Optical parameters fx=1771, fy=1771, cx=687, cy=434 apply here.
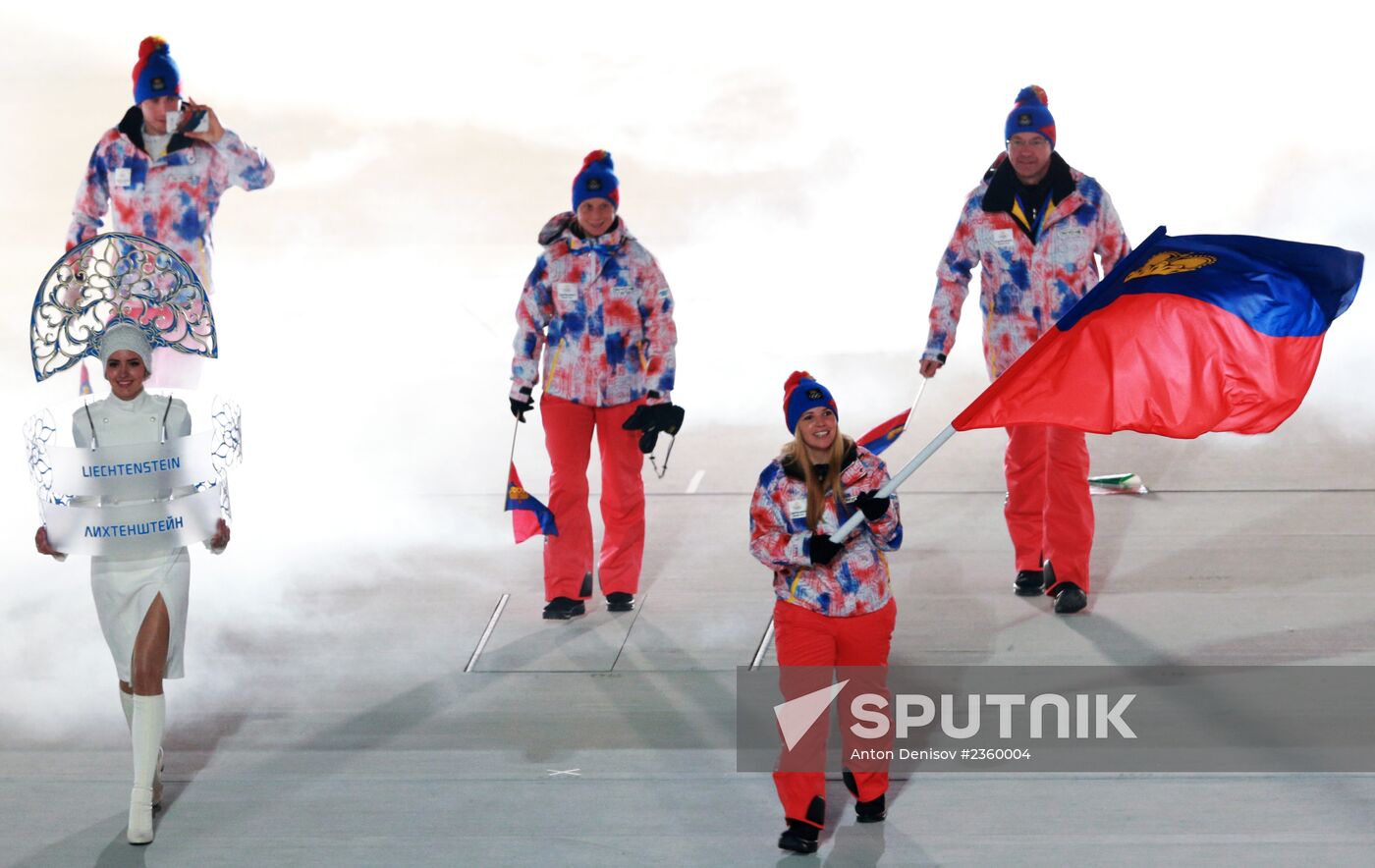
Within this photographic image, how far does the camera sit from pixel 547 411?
6965 millimetres

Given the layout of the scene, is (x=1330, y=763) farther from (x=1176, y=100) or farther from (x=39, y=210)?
(x=39, y=210)

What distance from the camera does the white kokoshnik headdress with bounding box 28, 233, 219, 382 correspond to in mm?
5410

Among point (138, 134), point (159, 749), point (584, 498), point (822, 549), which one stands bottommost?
point (159, 749)

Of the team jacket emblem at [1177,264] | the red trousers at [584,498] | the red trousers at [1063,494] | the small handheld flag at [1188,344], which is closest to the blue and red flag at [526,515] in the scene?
the red trousers at [584,498]

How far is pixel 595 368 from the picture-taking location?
6.87 metres

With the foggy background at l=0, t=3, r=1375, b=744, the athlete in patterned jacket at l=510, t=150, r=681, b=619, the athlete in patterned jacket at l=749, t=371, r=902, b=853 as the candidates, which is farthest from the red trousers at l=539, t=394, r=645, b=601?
the foggy background at l=0, t=3, r=1375, b=744

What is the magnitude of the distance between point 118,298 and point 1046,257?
3.38 metres

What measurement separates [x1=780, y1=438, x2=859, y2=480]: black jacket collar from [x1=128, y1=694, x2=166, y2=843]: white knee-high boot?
1.89 metres

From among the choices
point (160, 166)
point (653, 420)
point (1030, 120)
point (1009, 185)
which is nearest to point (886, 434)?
point (653, 420)

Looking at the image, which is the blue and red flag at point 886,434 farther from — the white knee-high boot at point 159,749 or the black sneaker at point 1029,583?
the white knee-high boot at point 159,749

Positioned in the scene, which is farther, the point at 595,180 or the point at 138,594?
the point at 595,180

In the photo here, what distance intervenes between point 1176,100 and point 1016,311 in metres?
8.17

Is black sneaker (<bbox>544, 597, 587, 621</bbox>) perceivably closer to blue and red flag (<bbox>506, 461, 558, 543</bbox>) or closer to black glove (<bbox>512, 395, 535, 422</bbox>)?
blue and red flag (<bbox>506, 461, 558, 543</bbox>)

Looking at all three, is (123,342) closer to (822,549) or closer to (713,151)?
(822,549)
